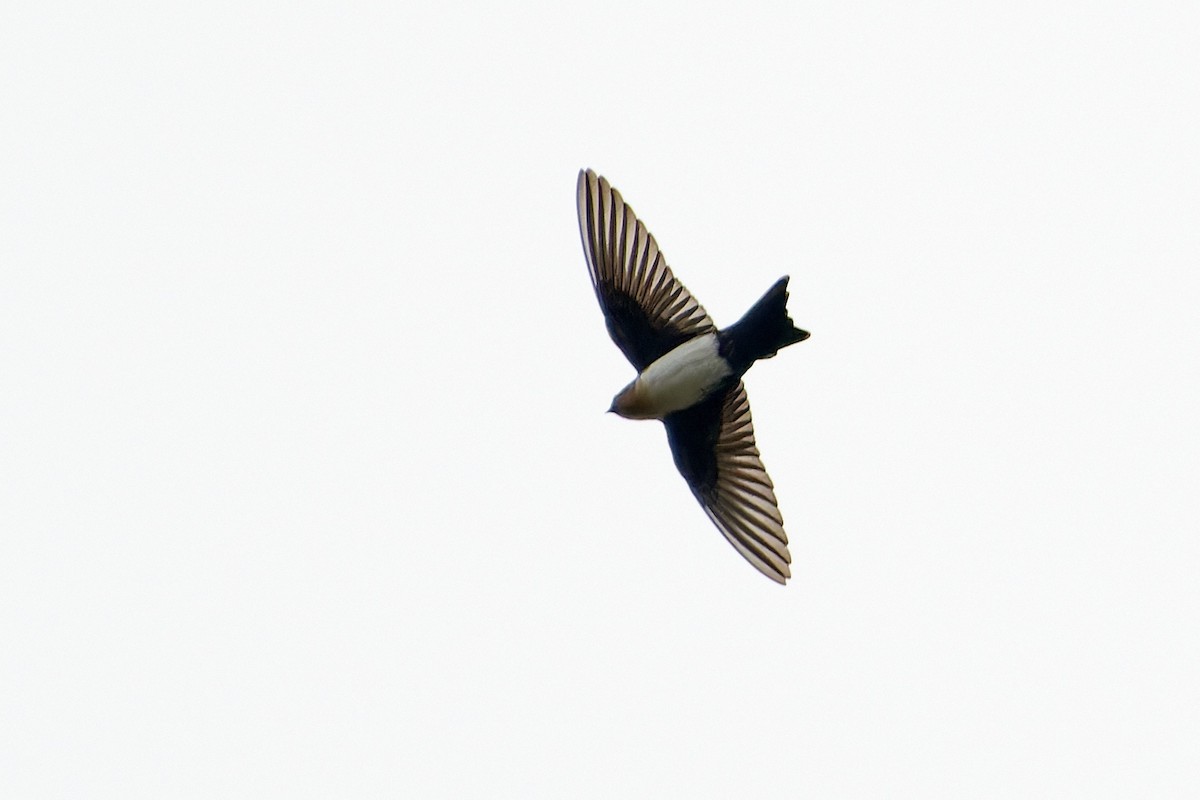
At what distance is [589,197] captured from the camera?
25.4ft

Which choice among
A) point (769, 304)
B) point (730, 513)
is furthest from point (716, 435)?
point (769, 304)

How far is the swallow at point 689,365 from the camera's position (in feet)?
24.5

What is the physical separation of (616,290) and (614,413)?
0.52m

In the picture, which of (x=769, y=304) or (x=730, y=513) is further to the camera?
(x=730, y=513)

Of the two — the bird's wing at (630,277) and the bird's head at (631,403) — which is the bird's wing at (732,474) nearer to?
the bird's head at (631,403)

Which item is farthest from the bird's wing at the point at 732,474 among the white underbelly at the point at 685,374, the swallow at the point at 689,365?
the white underbelly at the point at 685,374

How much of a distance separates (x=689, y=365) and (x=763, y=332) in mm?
332

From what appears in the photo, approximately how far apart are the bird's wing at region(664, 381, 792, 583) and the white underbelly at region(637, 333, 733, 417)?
0.20m

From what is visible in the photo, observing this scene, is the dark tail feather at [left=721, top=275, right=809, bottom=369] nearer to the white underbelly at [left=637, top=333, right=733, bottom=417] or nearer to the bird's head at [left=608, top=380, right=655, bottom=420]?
the white underbelly at [left=637, top=333, right=733, bottom=417]

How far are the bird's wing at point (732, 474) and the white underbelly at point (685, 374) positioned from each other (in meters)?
0.20

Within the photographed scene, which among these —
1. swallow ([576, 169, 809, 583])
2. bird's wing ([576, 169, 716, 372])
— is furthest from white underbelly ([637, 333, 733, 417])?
bird's wing ([576, 169, 716, 372])

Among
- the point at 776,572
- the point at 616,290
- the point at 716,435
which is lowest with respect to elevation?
the point at 776,572

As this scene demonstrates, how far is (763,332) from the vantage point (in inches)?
288

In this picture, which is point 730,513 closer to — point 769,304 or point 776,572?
point 776,572
